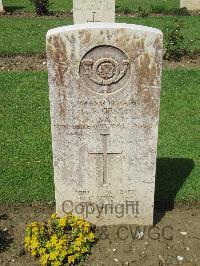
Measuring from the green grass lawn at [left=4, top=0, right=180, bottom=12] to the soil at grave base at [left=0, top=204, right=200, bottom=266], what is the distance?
1284cm

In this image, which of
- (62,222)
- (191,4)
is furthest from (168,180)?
(191,4)

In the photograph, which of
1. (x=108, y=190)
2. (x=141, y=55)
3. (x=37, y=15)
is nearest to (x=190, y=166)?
(x=108, y=190)

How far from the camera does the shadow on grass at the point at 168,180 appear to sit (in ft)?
20.8

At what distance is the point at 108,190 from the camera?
5574 millimetres

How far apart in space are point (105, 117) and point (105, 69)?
59cm

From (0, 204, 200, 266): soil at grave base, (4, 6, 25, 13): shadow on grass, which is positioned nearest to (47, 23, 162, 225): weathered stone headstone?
(0, 204, 200, 266): soil at grave base

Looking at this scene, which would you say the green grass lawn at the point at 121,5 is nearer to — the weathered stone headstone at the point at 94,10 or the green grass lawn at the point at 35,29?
the green grass lawn at the point at 35,29

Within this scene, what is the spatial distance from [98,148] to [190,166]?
8.01 feet

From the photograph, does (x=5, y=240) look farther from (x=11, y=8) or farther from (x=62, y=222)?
(x=11, y=8)

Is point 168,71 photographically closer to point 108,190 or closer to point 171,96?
point 171,96

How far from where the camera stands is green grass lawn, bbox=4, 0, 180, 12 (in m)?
17.7

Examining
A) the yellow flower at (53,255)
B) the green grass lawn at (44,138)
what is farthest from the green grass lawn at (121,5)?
the yellow flower at (53,255)

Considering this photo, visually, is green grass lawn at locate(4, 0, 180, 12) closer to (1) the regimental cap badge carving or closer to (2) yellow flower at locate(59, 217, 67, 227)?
(1) the regimental cap badge carving

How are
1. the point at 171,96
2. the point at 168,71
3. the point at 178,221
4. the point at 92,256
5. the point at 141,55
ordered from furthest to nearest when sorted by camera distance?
the point at 168,71, the point at 171,96, the point at 178,221, the point at 92,256, the point at 141,55
